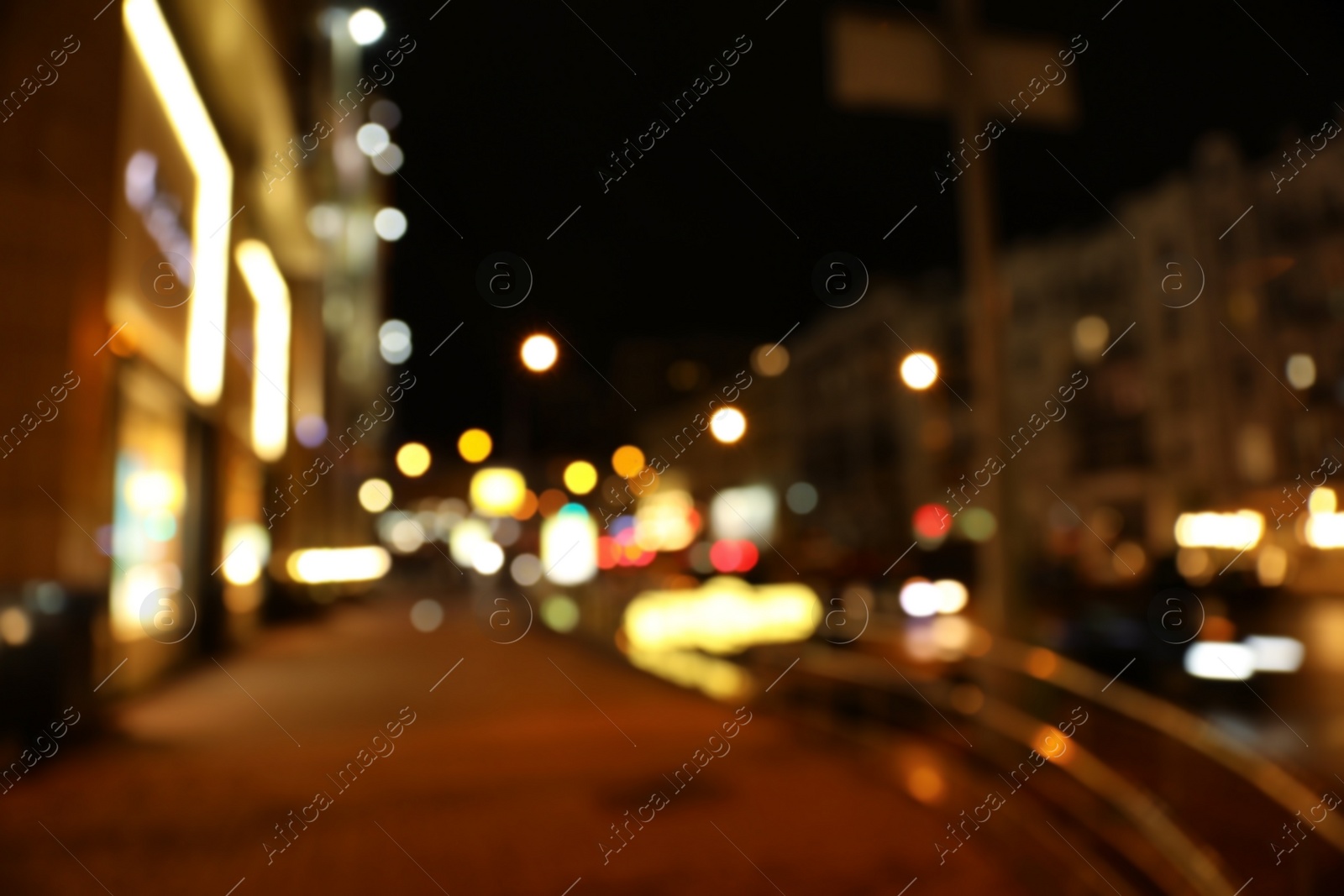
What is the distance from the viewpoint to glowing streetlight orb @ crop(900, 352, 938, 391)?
6.79m

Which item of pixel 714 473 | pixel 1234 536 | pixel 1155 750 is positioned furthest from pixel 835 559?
pixel 714 473

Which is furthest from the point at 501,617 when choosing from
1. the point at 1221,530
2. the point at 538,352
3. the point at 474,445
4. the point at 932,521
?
the point at 1221,530

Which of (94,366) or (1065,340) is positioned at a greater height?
(94,366)

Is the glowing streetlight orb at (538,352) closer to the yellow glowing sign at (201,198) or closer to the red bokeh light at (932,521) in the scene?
the yellow glowing sign at (201,198)

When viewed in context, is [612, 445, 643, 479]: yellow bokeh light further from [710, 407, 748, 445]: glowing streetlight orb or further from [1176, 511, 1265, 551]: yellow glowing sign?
[1176, 511, 1265, 551]: yellow glowing sign

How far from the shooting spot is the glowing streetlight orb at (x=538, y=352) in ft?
23.3

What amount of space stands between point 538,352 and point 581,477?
34.9ft

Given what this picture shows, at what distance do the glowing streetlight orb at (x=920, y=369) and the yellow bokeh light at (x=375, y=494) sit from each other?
31.2 metres

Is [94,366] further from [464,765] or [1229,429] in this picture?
[1229,429]

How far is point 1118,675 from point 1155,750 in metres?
4.72

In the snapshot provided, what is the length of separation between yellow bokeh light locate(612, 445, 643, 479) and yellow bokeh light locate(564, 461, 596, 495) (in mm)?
2352

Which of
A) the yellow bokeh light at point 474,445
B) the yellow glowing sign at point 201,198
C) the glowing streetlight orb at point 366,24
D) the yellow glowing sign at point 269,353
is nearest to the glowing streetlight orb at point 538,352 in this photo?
the yellow bokeh light at point 474,445

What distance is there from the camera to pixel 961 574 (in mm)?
24797

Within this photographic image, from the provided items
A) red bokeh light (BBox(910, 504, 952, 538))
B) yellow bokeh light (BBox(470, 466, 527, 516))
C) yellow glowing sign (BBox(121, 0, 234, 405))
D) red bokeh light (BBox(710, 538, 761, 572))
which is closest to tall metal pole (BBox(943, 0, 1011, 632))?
yellow glowing sign (BBox(121, 0, 234, 405))
